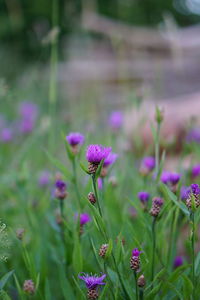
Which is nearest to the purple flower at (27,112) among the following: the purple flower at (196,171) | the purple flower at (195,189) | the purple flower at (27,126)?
the purple flower at (27,126)

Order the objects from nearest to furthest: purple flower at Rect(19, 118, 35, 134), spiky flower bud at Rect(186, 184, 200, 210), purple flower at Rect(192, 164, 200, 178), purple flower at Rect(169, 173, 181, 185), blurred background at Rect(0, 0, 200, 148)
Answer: spiky flower bud at Rect(186, 184, 200, 210), purple flower at Rect(169, 173, 181, 185), purple flower at Rect(192, 164, 200, 178), purple flower at Rect(19, 118, 35, 134), blurred background at Rect(0, 0, 200, 148)

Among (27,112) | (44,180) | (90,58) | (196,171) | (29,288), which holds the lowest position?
(90,58)

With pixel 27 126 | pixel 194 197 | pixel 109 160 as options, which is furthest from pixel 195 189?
pixel 27 126

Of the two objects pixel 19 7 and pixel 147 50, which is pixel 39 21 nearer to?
pixel 19 7

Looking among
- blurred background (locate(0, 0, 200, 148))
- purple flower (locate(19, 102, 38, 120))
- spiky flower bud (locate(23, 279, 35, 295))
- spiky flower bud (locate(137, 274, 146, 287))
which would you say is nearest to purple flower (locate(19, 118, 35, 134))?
purple flower (locate(19, 102, 38, 120))

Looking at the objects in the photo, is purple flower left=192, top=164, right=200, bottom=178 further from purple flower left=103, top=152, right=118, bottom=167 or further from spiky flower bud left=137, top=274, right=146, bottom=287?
spiky flower bud left=137, top=274, right=146, bottom=287

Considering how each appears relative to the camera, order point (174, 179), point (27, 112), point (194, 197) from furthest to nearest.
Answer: point (27, 112) < point (174, 179) < point (194, 197)

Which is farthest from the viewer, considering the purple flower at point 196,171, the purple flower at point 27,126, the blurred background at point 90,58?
the blurred background at point 90,58

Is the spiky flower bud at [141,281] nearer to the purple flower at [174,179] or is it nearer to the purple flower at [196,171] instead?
the purple flower at [174,179]

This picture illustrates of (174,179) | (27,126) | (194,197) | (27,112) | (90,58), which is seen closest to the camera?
(194,197)

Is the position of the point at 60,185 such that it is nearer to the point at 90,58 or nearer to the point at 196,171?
the point at 196,171

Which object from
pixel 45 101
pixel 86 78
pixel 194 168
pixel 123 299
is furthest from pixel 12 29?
pixel 123 299
